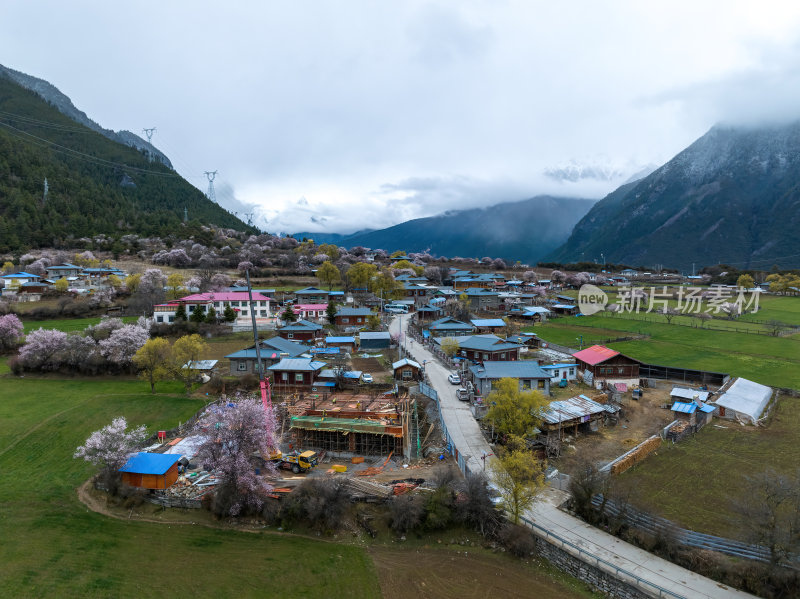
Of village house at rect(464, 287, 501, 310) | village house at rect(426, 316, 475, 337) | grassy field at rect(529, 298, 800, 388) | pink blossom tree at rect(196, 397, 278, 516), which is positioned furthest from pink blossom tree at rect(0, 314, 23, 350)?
village house at rect(464, 287, 501, 310)

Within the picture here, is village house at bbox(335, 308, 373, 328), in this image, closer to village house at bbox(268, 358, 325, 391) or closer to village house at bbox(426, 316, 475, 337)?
village house at bbox(426, 316, 475, 337)

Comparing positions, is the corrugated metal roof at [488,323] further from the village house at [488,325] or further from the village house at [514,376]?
the village house at [514,376]

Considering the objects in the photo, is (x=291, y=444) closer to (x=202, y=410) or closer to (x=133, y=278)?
(x=202, y=410)

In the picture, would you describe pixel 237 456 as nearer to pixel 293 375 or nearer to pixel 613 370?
pixel 293 375

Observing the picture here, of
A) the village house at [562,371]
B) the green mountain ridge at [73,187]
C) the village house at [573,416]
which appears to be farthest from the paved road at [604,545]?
the green mountain ridge at [73,187]

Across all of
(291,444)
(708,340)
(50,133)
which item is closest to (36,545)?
(291,444)

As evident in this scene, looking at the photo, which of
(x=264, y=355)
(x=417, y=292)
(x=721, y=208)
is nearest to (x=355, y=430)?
(x=264, y=355)

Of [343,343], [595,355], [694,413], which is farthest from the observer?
[343,343]
